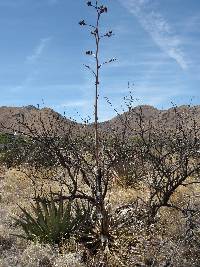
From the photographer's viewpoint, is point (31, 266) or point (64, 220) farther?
point (64, 220)

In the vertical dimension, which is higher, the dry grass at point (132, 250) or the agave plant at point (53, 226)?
the agave plant at point (53, 226)

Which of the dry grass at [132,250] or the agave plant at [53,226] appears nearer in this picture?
the dry grass at [132,250]

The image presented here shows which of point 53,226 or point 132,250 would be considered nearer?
point 132,250

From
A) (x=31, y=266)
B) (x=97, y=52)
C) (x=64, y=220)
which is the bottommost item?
(x=31, y=266)

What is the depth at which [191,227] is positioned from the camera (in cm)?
780

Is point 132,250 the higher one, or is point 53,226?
point 53,226

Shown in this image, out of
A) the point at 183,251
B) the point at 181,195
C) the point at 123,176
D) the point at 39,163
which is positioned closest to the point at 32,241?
the point at 183,251

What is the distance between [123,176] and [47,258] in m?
5.91

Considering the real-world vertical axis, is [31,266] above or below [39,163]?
below

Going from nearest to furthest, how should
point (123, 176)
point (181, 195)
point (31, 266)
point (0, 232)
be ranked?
point (31, 266)
point (0, 232)
point (181, 195)
point (123, 176)

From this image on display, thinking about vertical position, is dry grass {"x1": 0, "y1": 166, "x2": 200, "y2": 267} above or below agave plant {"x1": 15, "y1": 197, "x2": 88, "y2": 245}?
below

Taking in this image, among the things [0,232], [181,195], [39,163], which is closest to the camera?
[0,232]

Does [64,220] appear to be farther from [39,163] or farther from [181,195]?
[39,163]

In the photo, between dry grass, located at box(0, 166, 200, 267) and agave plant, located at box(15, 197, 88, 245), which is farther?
agave plant, located at box(15, 197, 88, 245)
